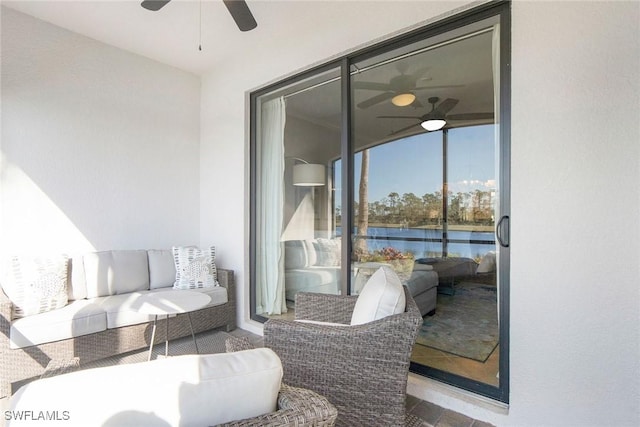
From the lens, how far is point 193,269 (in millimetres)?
3334

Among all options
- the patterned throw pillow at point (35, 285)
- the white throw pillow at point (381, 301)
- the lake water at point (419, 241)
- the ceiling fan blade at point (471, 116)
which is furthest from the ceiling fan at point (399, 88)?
the patterned throw pillow at point (35, 285)

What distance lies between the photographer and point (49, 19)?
2947 mm

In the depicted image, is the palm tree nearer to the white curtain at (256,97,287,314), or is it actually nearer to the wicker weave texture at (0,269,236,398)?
the white curtain at (256,97,287,314)

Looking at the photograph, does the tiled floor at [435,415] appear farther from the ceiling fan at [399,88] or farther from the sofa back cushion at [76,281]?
the ceiling fan at [399,88]

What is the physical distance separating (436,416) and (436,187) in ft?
5.04

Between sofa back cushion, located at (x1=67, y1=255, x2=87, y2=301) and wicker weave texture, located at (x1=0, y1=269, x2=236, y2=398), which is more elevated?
sofa back cushion, located at (x1=67, y1=255, x2=87, y2=301)

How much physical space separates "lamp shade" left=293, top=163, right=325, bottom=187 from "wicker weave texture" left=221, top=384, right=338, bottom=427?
7.75 ft

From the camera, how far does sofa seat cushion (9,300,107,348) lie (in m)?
2.24

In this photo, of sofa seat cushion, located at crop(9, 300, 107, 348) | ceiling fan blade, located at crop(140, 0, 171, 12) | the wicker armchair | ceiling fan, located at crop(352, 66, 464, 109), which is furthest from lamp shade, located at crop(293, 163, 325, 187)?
sofa seat cushion, located at crop(9, 300, 107, 348)

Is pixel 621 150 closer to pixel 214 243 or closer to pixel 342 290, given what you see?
pixel 342 290

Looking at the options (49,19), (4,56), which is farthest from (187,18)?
(4,56)

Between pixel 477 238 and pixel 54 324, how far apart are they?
306 centimetres

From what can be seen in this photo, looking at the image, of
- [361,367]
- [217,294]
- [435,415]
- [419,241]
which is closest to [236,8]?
[419,241]

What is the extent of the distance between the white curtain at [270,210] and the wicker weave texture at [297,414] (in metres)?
2.67
